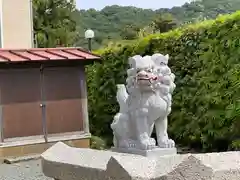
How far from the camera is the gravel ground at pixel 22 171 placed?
941 cm

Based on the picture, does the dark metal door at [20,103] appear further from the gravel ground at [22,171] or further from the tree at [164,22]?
the tree at [164,22]

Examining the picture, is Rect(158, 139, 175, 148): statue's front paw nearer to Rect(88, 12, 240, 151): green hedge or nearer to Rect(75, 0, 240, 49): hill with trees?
Rect(88, 12, 240, 151): green hedge

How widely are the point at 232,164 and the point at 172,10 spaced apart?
3460 cm

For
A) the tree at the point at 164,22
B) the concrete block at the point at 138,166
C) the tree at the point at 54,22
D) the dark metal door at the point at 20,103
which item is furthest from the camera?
the tree at the point at 54,22

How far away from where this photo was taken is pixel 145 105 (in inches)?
231

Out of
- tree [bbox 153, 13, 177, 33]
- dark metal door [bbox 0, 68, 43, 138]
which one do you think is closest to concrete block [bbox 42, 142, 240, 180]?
dark metal door [bbox 0, 68, 43, 138]

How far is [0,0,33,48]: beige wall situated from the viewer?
1393 centimetres

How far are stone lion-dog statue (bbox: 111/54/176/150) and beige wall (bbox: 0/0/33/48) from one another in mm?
8551

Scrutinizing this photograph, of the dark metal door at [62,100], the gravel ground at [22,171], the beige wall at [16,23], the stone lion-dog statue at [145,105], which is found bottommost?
the gravel ground at [22,171]

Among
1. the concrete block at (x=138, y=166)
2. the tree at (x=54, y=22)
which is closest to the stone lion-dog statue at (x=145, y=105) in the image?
the concrete block at (x=138, y=166)

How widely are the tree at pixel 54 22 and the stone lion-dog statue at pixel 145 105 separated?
21.5 m

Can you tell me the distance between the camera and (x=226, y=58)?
10.5 metres

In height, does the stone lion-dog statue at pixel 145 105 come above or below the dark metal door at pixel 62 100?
above

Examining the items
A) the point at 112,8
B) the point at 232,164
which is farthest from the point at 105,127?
the point at 112,8
